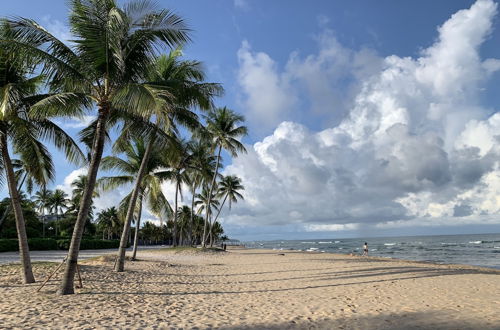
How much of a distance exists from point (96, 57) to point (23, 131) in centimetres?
313

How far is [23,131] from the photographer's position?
9.87 metres

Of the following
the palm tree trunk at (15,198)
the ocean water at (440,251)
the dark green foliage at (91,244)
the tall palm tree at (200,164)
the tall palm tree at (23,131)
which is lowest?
the ocean water at (440,251)

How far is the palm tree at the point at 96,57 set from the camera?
8.56m

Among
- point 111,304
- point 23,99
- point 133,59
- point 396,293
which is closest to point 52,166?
point 23,99

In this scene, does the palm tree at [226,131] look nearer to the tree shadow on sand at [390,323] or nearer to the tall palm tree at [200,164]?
the tall palm tree at [200,164]

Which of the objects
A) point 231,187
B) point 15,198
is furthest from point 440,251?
point 15,198

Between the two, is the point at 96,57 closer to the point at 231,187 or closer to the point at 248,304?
the point at 248,304

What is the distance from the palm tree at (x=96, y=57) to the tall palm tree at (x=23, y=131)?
0.58 meters

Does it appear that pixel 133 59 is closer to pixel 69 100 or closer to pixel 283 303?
pixel 69 100

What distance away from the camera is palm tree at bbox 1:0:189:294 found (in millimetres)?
8562

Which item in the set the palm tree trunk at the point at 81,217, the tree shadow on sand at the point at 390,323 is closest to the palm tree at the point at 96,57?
the palm tree trunk at the point at 81,217

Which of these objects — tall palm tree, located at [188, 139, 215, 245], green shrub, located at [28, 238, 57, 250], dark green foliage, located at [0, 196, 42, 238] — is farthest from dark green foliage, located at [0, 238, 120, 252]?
tall palm tree, located at [188, 139, 215, 245]

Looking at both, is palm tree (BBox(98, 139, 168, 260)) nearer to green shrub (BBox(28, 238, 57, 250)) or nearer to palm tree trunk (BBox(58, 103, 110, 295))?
palm tree trunk (BBox(58, 103, 110, 295))

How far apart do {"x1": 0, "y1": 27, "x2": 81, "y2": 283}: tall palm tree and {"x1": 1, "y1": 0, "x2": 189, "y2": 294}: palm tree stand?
578 millimetres
